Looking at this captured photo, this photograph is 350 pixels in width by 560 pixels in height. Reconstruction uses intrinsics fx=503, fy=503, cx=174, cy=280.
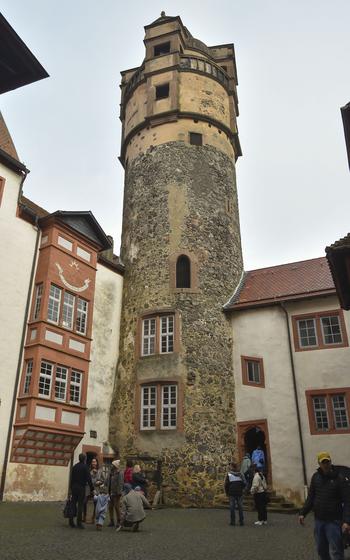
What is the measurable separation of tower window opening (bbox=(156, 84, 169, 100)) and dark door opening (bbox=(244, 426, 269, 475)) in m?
16.6

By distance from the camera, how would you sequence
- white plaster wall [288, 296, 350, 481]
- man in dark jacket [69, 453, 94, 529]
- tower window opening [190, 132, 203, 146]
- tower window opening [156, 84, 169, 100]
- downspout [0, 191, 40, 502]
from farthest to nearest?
tower window opening [156, 84, 169, 100] < tower window opening [190, 132, 203, 146] < white plaster wall [288, 296, 350, 481] < downspout [0, 191, 40, 502] < man in dark jacket [69, 453, 94, 529]

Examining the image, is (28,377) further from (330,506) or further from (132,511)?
(330,506)

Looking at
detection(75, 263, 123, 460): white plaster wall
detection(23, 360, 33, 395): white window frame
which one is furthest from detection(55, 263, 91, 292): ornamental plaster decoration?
detection(23, 360, 33, 395): white window frame

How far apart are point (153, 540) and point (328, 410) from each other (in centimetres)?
1096

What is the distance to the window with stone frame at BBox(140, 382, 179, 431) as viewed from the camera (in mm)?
19109

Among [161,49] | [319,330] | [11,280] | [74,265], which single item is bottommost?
[319,330]

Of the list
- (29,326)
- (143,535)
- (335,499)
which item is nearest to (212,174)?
(29,326)

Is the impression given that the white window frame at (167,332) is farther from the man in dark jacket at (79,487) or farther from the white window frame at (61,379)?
the man in dark jacket at (79,487)

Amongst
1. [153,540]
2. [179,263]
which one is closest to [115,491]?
[153,540]

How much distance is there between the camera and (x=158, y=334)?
20.6m

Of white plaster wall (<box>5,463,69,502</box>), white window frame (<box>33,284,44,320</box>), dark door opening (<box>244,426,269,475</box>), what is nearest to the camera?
white plaster wall (<box>5,463,69,502</box>)

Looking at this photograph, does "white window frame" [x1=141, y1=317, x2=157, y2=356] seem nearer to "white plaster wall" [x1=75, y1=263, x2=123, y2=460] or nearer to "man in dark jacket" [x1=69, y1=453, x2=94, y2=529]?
"white plaster wall" [x1=75, y1=263, x2=123, y2=460]

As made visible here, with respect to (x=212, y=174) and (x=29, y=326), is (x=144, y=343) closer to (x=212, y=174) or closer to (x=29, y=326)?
(x=29, y=326)

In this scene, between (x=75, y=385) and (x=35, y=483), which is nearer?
(x=35, y=483)
